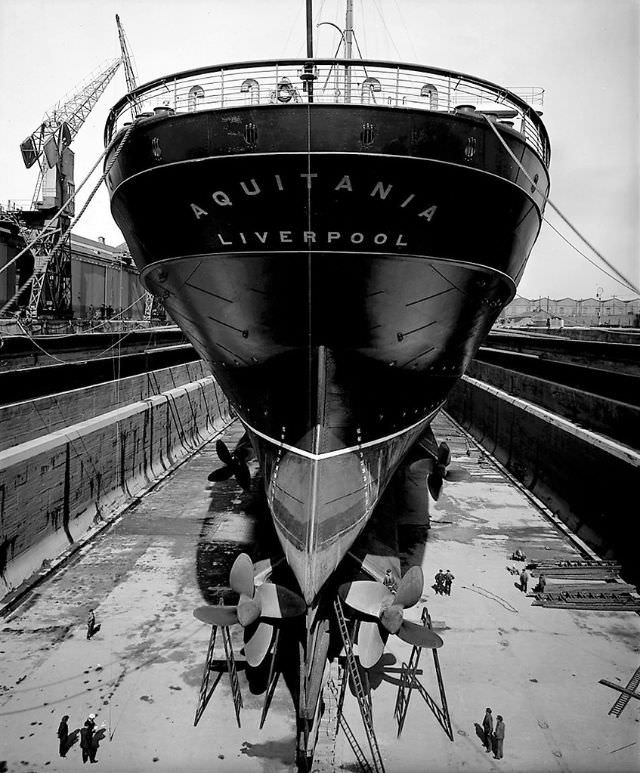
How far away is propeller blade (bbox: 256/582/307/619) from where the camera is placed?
698 cm

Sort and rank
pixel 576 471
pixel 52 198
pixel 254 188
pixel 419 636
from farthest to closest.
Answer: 1. pixel 52 198
2. pixel 576 471
3. pixel 419 636
4. pixel 254 188

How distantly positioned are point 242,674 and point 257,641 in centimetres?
102

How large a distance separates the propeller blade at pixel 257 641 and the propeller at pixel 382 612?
38.7 inches

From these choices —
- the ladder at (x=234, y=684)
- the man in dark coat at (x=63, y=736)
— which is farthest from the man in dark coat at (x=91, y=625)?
the ladder at (x=234, y=684)

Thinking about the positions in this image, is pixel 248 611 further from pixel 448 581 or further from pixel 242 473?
pixel 242 473

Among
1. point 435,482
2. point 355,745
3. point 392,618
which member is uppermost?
point 435,482

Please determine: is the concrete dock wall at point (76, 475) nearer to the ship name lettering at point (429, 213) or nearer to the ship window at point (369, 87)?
the ship name lettering at point (429, 213)

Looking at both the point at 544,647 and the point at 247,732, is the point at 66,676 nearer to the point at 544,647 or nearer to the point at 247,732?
the point at 247,732

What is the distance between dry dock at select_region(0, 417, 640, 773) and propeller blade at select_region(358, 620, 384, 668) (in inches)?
25.0

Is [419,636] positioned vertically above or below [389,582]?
below

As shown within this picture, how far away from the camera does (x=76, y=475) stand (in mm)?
12258

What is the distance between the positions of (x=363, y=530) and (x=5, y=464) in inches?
231

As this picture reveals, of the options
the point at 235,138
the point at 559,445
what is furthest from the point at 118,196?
the point at 559,445

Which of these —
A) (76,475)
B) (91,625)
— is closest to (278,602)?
(91,625)
